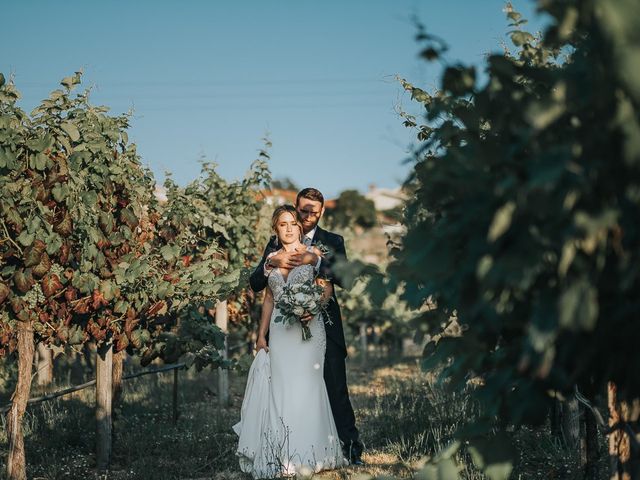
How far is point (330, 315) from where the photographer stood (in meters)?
5.91

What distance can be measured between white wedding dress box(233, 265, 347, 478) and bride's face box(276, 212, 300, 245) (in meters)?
0.25

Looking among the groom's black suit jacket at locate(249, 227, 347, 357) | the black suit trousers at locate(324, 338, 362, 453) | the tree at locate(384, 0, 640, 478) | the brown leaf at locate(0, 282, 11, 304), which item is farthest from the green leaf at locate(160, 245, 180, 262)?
the tree at locate(384, 0, 640, 478)

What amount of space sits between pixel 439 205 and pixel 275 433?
150 inches

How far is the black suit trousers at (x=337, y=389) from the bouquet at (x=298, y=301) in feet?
1.58

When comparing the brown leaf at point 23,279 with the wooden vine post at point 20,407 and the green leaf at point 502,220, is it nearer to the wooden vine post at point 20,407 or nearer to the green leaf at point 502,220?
the wooden vine post at point 20,407

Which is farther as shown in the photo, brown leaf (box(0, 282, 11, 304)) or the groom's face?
the groom's face

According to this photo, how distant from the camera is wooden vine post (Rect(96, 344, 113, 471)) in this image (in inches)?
218

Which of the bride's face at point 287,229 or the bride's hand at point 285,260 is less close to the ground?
the bride's face at point 287,229

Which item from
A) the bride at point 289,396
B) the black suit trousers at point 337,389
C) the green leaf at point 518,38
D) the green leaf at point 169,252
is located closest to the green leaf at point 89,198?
the green leaf at point 169,252

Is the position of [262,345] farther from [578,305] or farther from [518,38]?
[578,305]

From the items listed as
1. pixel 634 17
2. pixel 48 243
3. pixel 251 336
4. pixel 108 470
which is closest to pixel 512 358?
pixel 634 17

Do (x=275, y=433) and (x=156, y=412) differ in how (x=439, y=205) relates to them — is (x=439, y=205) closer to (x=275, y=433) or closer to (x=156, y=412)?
(x=275, y=433)

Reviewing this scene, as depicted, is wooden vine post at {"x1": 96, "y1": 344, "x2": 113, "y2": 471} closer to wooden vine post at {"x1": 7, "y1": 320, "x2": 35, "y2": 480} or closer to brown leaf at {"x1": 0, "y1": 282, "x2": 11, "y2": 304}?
wooden vine post at {"x1": 7, "y1": 320, "x2": 35, "y2": 480}

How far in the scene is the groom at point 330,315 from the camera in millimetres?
5730
